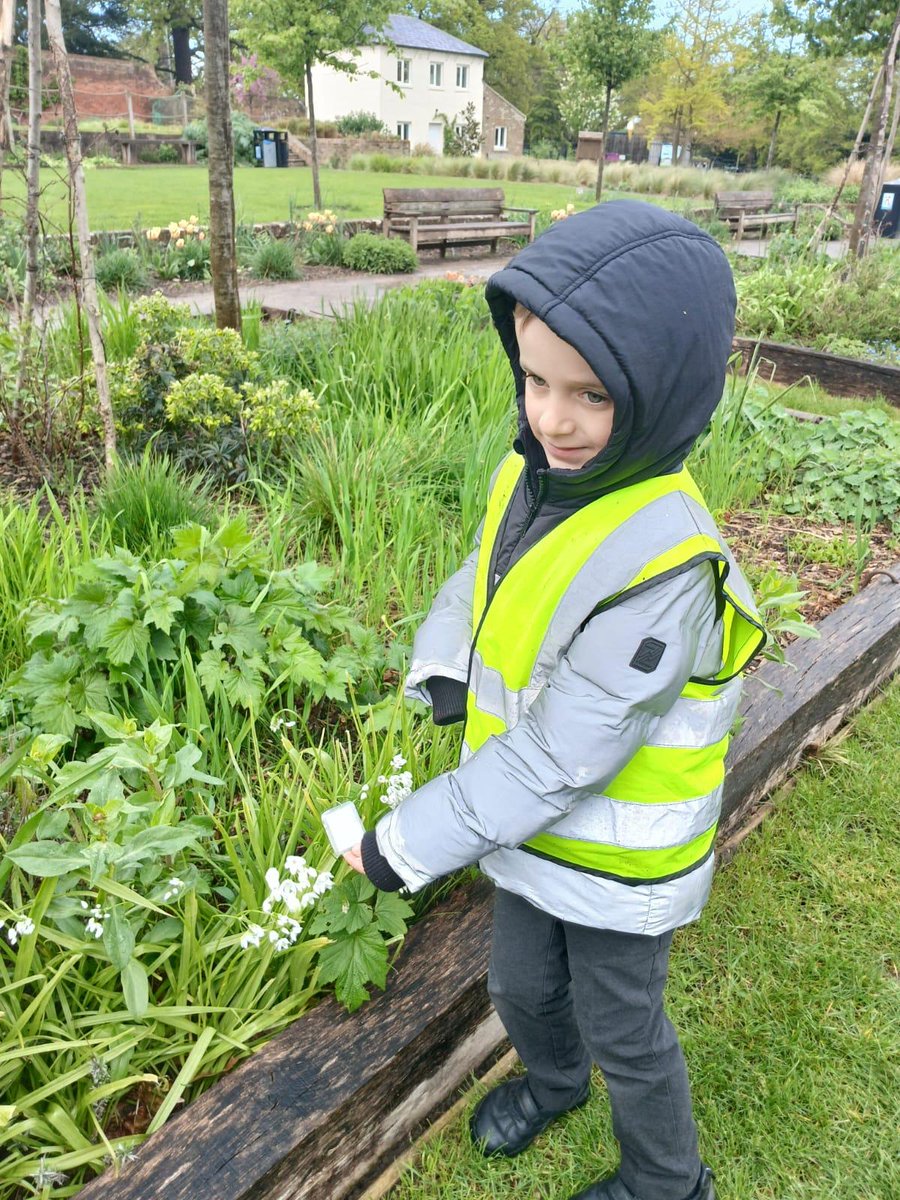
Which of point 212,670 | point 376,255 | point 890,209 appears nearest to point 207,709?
point 212,670

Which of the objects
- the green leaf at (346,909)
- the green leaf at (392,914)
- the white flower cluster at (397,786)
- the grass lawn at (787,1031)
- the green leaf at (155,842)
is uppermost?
the green leaf at (155,842)

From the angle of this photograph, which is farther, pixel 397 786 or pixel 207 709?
A: pixel 207 709

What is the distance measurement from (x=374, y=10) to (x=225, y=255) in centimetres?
1221

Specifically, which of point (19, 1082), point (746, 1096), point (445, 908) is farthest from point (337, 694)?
point (746, 1096)

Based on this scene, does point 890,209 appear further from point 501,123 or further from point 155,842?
point 501,123

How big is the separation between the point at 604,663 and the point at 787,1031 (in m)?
1.27

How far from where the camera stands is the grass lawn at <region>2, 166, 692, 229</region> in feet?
44.1

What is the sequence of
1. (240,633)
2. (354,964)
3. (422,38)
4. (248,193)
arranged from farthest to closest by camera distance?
1. (422,38)
2. (248,193)
3. (240,633)
4. (354,964)

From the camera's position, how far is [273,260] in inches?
369

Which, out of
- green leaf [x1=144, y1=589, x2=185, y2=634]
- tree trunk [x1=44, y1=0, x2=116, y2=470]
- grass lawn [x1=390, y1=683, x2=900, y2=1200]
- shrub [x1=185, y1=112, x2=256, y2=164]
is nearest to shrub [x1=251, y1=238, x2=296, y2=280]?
tree trunk [x1=44, y1=0, x2=116, y2=470]

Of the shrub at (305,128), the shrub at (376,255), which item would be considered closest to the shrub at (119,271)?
the shrub at (376,255)

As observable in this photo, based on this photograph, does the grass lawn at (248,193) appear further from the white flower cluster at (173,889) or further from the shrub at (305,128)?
the white flower cluster at (173,889)

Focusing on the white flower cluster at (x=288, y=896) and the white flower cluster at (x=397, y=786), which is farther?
the white flower cluster at (x=397, y=786)

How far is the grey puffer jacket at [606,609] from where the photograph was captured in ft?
3.34
